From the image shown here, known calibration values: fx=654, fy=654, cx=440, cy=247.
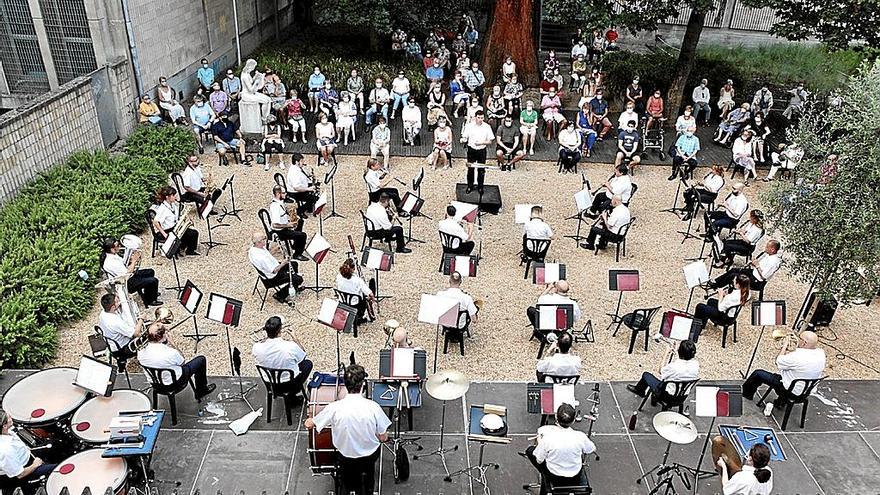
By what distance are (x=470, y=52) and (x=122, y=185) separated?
48.2 feet

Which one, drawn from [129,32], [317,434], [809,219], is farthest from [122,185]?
[809,219]

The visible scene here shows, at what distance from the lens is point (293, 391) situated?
781 cm

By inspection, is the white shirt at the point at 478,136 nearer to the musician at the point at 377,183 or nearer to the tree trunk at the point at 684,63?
the musician at the point at 377,183

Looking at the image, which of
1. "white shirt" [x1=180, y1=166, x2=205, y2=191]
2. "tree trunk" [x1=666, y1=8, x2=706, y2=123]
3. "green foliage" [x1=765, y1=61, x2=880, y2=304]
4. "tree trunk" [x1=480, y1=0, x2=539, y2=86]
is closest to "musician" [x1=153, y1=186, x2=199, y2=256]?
"white shirt" [x1=180, y1=166, x2=205, y2=191]

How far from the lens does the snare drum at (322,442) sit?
6.76 meters

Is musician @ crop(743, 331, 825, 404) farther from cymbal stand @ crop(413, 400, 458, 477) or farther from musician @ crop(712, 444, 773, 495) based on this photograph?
cymbal stand @ crop(413, 400, 458, 477)

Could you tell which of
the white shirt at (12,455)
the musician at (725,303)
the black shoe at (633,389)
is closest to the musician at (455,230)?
the black shoe at (633,389)

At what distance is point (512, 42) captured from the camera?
68.8 feet

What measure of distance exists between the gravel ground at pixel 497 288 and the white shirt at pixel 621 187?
0.94m

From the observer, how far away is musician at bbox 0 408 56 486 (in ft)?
19.8

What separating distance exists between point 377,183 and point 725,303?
6.71 meters

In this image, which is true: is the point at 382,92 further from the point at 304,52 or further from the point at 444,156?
the point at 304,52

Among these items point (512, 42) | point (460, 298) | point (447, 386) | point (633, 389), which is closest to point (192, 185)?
point (460, 298)

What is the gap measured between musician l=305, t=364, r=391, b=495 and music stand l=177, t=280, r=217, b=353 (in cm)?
292
